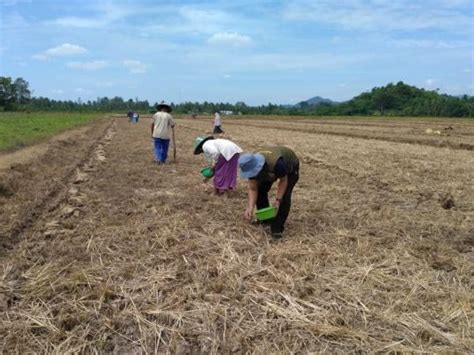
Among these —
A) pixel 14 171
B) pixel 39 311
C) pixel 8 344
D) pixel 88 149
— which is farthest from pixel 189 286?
pixel 88 149

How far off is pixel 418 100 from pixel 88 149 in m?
70.7

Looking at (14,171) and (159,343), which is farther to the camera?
(14,171)

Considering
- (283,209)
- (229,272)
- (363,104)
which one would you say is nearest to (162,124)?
(283,209)

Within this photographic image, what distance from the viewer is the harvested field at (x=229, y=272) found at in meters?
3.81

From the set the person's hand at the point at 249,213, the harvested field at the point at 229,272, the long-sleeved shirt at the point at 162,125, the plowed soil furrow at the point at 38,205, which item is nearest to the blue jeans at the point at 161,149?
the long-sleeved shirt at the point at 162,125

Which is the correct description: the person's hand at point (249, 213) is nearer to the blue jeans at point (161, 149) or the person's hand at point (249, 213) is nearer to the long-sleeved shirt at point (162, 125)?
the long-sleeved shirt at point (162, 125)

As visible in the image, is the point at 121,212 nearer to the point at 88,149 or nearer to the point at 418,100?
the point at 88,149

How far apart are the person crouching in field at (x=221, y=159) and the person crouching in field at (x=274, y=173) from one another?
233 cm

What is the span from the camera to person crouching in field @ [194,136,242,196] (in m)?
8.62

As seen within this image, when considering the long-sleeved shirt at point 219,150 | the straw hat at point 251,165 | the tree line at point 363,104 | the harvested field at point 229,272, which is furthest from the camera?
the tree line at point 363,104

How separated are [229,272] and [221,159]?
4004 millimetres

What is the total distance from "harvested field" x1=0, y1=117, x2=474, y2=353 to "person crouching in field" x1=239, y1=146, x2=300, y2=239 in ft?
1.18

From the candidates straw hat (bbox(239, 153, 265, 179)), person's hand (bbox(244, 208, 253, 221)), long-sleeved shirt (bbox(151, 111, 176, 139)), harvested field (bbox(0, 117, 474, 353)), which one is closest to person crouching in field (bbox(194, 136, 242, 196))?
harvested field (bbox(0, 117, 474, 353))

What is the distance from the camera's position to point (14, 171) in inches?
443
